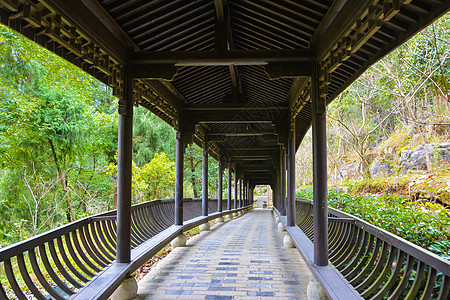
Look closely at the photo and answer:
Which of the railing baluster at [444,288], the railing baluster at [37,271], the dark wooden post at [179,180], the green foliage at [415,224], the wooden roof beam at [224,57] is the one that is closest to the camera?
the railing baluster at [444,288]

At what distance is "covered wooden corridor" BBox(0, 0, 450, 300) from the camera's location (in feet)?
8.87

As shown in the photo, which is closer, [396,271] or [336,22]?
[396,271]

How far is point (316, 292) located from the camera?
380 centimetres

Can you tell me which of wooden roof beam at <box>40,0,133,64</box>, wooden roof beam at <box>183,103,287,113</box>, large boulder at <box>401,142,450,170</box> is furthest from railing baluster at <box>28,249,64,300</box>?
large boulder at <box>401,142,450,170</box>

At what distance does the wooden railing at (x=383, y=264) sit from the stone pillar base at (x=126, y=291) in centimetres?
260

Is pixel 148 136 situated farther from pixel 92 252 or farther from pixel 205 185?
pixel 92 252

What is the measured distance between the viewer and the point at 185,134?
7.89 meters

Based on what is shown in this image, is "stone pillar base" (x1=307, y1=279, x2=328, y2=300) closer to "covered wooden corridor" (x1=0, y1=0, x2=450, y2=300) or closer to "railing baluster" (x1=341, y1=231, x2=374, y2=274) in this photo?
"covered wooden corridor" (x1=0, y1=0, x2=450, y2=300)

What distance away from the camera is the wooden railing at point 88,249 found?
2623 mm

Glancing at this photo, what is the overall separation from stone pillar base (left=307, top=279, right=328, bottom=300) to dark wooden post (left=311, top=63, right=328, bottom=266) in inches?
10.8

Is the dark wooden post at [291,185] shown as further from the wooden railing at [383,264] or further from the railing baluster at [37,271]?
the railing baluster at [37,271]

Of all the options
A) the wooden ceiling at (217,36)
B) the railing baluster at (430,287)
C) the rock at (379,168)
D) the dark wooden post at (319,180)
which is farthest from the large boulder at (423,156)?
the railing baluster at (430,287)

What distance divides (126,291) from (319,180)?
2.84 meters

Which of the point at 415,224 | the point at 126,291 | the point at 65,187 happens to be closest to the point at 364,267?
the point at 415,224
